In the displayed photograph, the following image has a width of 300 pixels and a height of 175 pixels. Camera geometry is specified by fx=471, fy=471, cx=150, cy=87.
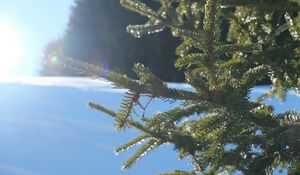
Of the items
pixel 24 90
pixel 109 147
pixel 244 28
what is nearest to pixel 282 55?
pixel 244 28

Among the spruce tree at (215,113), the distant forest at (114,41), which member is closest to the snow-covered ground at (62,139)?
the spruce tree at (215,113)

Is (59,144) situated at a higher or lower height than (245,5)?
lower

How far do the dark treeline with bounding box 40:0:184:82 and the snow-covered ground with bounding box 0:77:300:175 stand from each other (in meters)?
8.83

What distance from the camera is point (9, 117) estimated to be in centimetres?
364

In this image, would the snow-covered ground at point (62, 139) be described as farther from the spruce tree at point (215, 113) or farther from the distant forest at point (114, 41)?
the distant forest at point (114, 41)

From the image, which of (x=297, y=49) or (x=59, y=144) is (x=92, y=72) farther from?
(x=59, y=144)

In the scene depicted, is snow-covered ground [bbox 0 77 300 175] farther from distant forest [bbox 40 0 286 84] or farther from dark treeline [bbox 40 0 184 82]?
dark treeline [bbox 40 0 184 82]

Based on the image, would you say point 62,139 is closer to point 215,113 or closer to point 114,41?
point 215,113

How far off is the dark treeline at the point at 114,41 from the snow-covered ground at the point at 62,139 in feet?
29.0

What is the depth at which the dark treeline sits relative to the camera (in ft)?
44.5

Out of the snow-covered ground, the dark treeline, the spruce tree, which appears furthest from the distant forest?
the spruce tree

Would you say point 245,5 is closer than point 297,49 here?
Yes

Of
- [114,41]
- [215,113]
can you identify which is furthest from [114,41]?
[215,113]

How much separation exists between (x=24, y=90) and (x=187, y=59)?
3.73 metres
